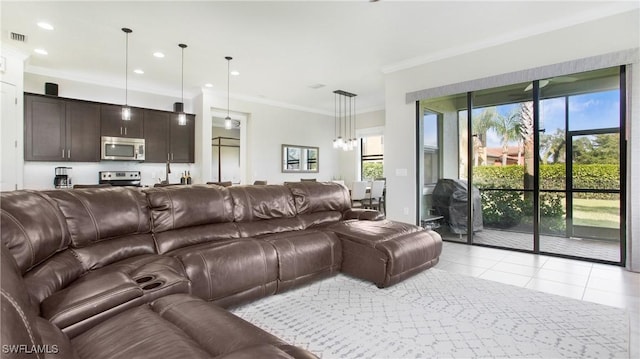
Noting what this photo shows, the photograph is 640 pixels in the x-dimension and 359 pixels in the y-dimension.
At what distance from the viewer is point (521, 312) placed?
2418mm

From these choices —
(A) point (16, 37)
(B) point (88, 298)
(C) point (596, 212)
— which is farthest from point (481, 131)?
(A) point (16, 37)

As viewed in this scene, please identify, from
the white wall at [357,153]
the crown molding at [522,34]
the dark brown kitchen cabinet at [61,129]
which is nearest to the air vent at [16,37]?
the dark brown kitchen cabinet at [61,129]

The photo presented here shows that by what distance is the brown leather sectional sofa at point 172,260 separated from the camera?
1.17 m

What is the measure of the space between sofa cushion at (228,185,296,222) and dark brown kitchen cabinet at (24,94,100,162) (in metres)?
4.08

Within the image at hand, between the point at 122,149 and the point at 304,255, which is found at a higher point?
the point at 122,149

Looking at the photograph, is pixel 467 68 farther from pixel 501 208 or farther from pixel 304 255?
pixel 304 255

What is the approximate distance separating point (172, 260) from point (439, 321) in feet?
6.57

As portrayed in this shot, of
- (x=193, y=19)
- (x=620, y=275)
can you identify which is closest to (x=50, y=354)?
(x=193, y=19)

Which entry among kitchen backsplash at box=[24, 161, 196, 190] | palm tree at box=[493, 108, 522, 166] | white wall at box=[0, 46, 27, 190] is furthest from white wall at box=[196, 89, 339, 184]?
palm tree at box=[493, 108, 522, 166]

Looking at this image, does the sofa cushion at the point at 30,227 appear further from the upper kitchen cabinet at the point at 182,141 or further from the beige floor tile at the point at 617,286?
the upper kitchen cabinet at the point at 182,141

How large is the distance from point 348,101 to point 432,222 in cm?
414

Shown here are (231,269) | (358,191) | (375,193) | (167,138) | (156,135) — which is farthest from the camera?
(375,193)

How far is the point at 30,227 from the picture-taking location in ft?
4.97

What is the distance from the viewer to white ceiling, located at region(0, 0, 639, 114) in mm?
3467
